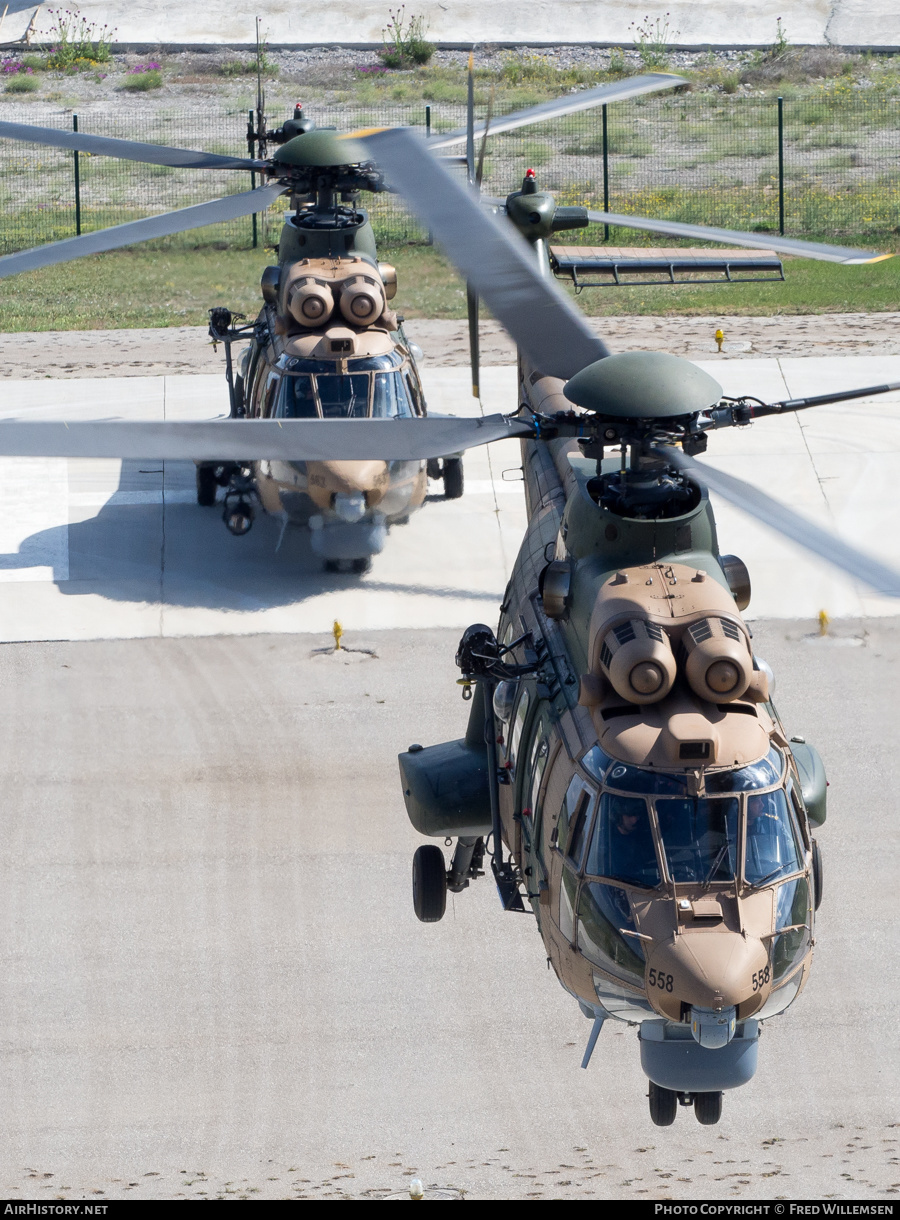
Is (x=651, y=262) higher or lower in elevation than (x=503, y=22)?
lower

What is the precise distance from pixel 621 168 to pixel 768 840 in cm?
2831

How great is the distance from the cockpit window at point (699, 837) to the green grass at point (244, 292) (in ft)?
66.1

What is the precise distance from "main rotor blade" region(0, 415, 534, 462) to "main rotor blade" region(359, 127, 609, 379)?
1.73 ft

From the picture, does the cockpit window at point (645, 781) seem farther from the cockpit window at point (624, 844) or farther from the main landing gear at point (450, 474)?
the main landing gear at point (450, 474)

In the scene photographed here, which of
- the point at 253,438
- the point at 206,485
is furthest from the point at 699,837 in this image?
the point at 206,485

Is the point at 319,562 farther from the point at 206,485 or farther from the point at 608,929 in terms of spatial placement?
the point at 608,929

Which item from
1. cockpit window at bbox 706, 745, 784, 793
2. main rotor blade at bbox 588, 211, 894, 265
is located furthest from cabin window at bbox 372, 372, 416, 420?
cockpit window at bbox 706, 745, 784, 793

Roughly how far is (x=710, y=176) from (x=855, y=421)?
44.6 ft

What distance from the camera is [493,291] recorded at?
9.30 m

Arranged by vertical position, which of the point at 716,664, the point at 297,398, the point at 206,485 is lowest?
the point at 716,664

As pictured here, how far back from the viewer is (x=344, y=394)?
1877 cm

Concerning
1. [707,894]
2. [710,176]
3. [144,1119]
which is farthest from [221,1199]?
[710,176]

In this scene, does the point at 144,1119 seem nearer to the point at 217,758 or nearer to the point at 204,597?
the point at 217,758

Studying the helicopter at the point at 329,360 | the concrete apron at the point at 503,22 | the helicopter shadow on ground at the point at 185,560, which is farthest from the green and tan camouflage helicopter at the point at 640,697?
the concrete apron at the point at 503,22
